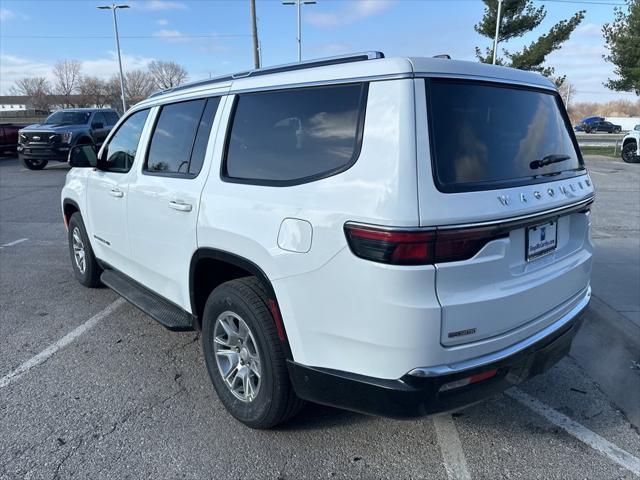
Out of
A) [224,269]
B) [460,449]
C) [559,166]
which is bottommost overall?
[460,449]

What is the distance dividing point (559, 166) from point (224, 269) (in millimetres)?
2040

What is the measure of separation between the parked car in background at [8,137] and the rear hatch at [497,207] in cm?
2336

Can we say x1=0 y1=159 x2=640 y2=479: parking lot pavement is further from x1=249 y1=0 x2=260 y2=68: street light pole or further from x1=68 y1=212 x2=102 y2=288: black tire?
x1=249 y1=0 x2=260 y2=68: street light pole

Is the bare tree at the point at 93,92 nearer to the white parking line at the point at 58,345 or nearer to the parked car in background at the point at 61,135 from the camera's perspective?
the parked car in background at the point at 61,135

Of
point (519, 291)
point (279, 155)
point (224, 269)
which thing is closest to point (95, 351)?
point (224, 269)

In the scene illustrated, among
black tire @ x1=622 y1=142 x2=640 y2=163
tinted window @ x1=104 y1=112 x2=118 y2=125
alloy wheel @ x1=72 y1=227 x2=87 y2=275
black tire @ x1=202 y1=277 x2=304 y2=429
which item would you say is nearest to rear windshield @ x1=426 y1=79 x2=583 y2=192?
black tire @ x1=202 y1=277 x2=304 y2=429

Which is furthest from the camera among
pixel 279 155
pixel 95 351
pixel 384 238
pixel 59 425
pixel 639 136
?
pixel 639 136

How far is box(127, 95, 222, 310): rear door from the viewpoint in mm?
3068

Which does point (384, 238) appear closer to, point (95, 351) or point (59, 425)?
point (59, 425)

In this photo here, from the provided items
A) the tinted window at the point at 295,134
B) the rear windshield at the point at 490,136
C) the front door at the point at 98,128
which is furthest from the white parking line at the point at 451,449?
the front door at the point at 98,128

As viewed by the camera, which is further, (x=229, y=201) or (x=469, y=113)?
(x=229, y=201)

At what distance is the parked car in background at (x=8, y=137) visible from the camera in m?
20.8

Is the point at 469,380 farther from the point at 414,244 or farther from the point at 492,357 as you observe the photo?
the point at 414,244

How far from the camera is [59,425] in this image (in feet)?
9.55
